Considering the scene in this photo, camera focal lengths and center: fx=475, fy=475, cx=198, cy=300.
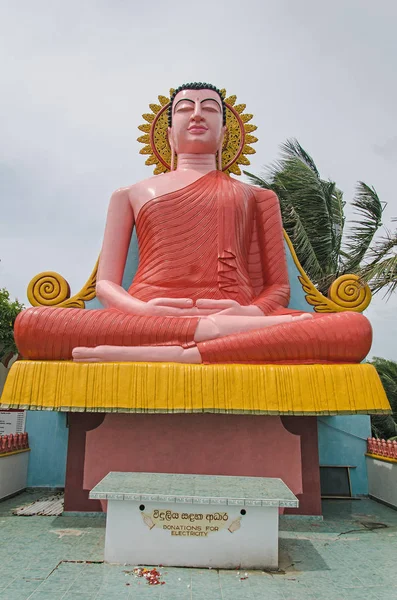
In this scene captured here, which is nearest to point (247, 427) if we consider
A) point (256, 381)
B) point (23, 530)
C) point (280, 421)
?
point (280, 421)

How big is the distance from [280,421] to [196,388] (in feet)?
4.15

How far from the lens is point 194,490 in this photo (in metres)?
4.07

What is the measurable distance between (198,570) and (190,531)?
29 centimetres

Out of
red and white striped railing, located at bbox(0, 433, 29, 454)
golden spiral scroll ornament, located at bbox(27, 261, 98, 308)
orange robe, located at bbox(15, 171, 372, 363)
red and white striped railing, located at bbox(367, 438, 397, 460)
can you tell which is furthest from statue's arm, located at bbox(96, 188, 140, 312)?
red and white striped railing, located at bbox(367, 438, 397, 460)

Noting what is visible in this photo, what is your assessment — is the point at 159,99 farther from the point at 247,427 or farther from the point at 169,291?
the point at 247,427

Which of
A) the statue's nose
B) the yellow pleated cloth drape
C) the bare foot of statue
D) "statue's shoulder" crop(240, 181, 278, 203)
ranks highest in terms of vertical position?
the statue's nose

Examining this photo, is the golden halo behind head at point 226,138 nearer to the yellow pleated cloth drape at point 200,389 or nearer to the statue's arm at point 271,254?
the statue's arm at point 271,254

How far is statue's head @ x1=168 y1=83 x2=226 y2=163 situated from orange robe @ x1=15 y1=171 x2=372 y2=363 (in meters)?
0.60

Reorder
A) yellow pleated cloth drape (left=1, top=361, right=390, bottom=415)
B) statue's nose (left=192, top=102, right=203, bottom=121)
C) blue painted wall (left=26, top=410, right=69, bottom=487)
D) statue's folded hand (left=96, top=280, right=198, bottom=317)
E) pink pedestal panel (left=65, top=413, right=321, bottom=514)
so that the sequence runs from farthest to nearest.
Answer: blue painted wall (left=26, top=410, right=69, bottom=487), statue's nose (left=192, top=102, right=203, bottom=121), statue's folded hand (left=96, top=280, right=198, bottom=317), pink pedestal panel (left=65, top=413, right=321, bottom=514), yellow pleated cloth drape (left=1, top=361, right=390, bottom=415)

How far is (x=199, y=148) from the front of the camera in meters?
7.38

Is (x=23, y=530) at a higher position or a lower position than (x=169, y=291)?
lower

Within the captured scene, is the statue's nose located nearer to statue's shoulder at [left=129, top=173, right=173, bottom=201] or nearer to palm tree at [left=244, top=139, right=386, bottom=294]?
statue's shoulder at [left=129, top=173, right=173, bottom=201]

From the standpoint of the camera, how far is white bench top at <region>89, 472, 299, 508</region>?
151 inches

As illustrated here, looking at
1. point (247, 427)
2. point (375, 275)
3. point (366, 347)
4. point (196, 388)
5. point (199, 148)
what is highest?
point (199, 148)
